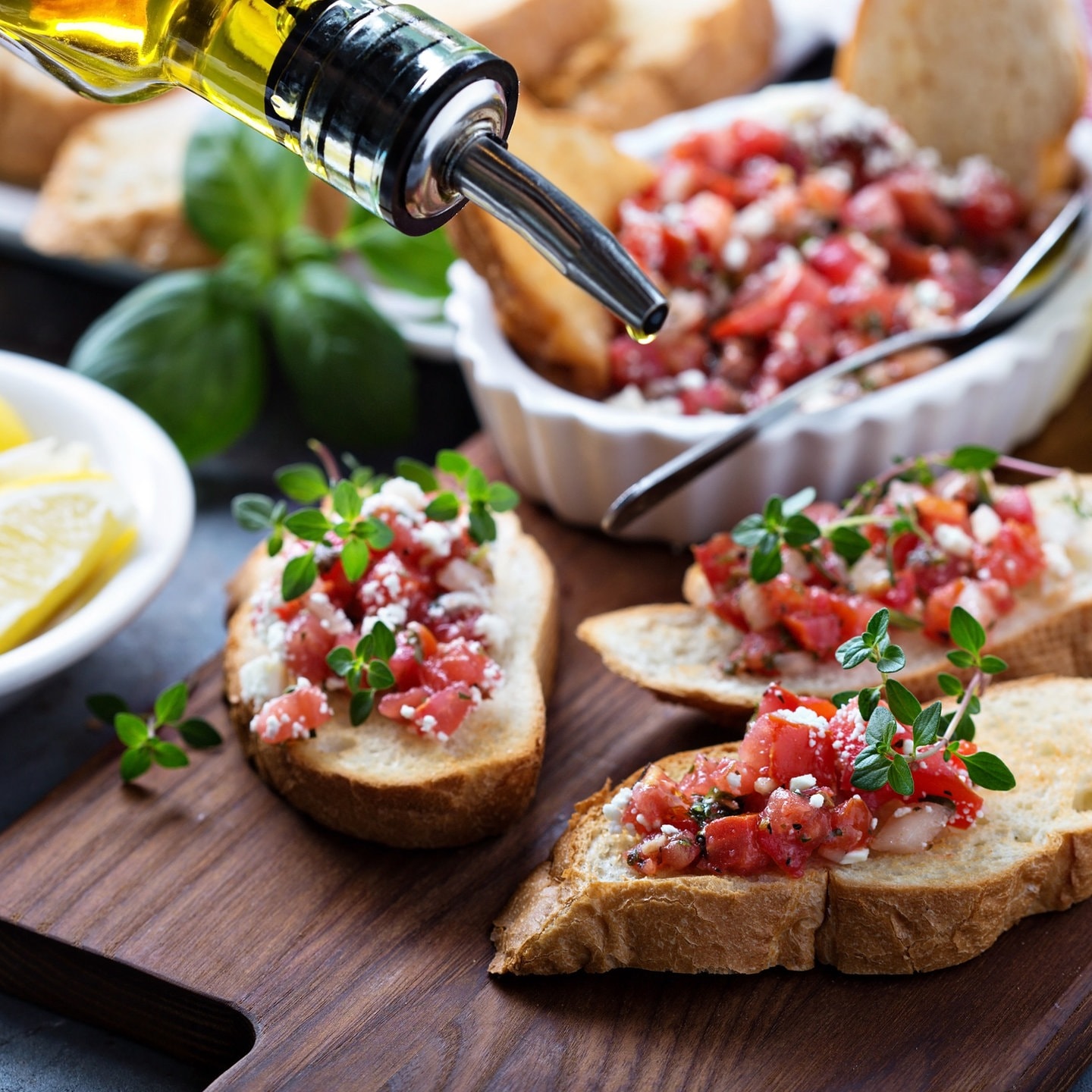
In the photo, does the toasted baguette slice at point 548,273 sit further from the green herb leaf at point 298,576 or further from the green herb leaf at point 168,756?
the green herb leaf at point 168,756

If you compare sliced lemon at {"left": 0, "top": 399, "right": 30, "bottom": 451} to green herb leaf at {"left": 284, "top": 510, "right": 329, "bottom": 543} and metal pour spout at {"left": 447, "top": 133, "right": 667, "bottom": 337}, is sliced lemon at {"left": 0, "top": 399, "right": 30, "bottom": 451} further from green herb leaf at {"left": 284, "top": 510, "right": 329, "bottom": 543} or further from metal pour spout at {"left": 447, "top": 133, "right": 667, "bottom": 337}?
metal pour spout at {"left": 447, "top": 133, "right": 667, "bottom": 337}

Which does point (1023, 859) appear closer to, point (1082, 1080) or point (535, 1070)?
point (1082, 1080)

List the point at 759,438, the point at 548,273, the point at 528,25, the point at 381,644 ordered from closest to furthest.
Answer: the point at 381,644 → the point at 759,438 → the point at 548,273 → the point at 528,25

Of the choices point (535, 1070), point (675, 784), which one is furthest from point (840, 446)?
point (535, 1070)

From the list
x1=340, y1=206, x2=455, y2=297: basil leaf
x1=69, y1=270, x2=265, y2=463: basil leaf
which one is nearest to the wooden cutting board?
x1=69, y1=270, x2=265, y2=463: basil leaf

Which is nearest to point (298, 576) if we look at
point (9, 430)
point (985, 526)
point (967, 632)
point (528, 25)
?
point (9, 430)

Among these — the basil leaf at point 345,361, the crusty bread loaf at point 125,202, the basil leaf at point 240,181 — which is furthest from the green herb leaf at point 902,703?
the crusty bread loaf at point 125,202

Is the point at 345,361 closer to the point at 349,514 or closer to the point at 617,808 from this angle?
the point at 349,514
